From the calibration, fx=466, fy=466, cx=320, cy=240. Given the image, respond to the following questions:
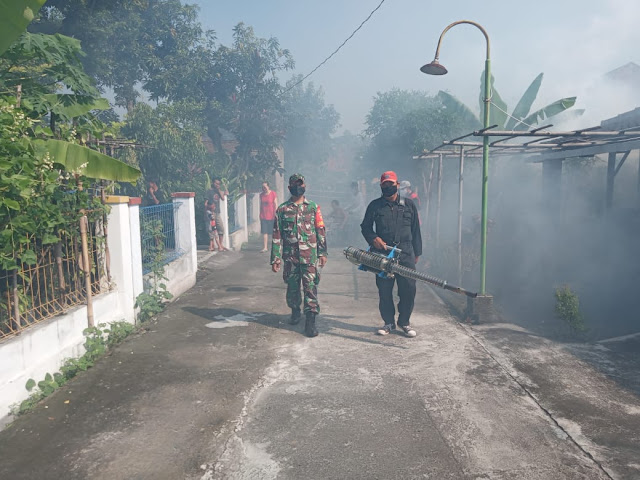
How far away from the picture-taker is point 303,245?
6023mm

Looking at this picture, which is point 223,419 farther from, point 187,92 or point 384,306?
point 187,92

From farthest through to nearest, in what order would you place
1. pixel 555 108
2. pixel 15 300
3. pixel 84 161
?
pixel 555 108
pixel 84 161
pixel 15 300

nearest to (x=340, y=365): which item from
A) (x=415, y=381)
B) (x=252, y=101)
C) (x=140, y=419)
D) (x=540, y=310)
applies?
(x=415, y=381)

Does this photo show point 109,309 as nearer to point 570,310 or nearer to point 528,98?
point 570,310

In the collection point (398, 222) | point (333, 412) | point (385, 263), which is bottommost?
point (333, 412)

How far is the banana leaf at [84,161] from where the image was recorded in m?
4.64

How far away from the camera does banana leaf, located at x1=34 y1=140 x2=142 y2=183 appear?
464cm

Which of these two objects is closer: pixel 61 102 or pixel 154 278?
pixel 61 102

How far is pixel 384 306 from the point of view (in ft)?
19.7

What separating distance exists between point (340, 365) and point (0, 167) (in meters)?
3.62

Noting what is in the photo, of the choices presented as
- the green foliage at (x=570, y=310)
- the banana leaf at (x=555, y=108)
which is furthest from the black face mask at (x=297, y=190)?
the banana leaf at (x=555, y=108)

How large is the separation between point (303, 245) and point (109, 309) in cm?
256

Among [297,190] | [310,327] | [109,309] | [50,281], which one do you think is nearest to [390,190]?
[297,190]

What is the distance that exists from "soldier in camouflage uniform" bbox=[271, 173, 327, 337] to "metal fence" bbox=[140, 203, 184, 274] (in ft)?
7.81
